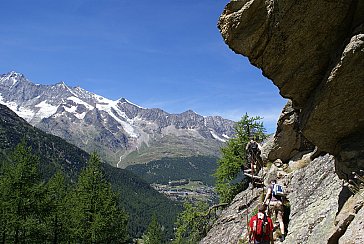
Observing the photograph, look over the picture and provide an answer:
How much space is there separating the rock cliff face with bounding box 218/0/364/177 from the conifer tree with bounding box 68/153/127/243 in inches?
1222

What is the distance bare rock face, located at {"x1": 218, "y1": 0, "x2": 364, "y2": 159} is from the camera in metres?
10.3

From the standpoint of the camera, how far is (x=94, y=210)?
39.1 m

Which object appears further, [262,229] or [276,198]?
[276,198]

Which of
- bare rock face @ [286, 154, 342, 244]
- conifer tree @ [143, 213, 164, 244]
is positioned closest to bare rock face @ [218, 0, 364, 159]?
bare rock face @ [286, 154, 342, 244]

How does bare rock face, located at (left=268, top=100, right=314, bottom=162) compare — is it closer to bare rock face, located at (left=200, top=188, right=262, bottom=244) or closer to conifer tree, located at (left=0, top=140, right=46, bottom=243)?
bare rock face, located at (left=200, top=188, right=262, bottom=244)

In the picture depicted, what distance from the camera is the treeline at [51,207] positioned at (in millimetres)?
31031

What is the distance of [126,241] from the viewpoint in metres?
46.6

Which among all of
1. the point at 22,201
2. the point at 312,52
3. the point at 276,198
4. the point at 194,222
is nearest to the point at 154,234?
the point at 194,222

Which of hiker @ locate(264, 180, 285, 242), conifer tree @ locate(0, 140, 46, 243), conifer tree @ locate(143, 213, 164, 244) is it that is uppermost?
conifer tree @ locate(0, 140, 46, 243)

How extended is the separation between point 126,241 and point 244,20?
1633 inches

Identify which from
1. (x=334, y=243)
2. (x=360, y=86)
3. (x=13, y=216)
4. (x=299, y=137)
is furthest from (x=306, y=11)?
(x=13, y=216)

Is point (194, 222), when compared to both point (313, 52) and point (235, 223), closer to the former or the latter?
point (235, 223)

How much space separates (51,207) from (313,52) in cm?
3015

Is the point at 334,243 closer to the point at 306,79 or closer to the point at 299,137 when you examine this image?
the point at 306,79
